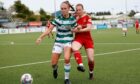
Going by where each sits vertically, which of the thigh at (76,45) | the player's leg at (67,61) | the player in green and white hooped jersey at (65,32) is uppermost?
the player in green and white hooped jersey at (65,32)

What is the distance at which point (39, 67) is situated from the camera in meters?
13.9

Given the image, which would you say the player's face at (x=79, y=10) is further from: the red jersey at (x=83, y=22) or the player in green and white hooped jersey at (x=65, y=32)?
the player in green and white hooped jersey at (x=65, y=32)

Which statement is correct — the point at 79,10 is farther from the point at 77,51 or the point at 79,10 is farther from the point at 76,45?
the point at 77,51

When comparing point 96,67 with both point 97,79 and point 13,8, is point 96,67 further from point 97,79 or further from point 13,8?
point 13,8

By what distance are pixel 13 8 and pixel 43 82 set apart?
11253 centimetres

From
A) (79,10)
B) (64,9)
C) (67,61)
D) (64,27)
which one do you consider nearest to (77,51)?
(67,61)

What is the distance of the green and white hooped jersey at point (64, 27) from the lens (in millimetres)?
10230

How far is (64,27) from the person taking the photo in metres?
10.3

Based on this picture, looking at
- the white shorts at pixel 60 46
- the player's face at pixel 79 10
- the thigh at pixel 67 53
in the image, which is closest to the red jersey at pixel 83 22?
the player's face at pixel 79 10

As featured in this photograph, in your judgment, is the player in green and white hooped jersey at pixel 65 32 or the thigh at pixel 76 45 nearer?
the player in green and white hooped jersey at pixel 65 32

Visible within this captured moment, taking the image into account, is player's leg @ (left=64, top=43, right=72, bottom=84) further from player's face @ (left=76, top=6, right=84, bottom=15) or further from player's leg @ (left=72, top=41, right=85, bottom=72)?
player's face @ (left=76, top=6, right=84, bottom=15)

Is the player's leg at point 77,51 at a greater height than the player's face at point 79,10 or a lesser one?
lesser

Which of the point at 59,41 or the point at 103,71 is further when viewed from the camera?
the point at 103,71

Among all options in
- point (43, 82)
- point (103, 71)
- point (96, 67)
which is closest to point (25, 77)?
point (43, 82)
